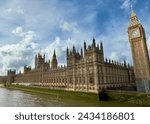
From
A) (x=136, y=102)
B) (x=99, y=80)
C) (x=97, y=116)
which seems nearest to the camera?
(x=97, y=116)

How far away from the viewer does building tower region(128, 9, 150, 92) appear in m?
49.9

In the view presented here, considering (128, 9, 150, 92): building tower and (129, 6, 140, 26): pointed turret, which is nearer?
(128, 9, 150, 92): building tower

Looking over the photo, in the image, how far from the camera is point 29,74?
110 meters

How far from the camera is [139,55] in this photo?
5175 centimetres

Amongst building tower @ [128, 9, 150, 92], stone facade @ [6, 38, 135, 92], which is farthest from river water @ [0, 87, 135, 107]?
building tower @ [128, 9, 150, 92]

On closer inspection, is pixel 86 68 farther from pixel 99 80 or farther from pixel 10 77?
pixel 10 77

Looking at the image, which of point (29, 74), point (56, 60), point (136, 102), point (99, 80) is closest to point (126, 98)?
point (136, 102)

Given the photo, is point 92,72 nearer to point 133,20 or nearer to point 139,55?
point 139,55

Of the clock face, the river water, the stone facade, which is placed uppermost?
the clock face

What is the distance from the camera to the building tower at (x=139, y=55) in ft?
164

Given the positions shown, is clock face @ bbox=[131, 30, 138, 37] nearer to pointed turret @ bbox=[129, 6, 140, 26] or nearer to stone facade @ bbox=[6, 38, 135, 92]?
pointed turret @ bbox=[129, 6, 140, 26]

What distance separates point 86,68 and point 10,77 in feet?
391

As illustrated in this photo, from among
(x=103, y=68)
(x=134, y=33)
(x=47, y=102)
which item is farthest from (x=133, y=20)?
(x=47, y=102)

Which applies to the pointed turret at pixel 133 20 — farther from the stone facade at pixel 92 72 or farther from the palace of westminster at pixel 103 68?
the stone facade at pixel 92 72
